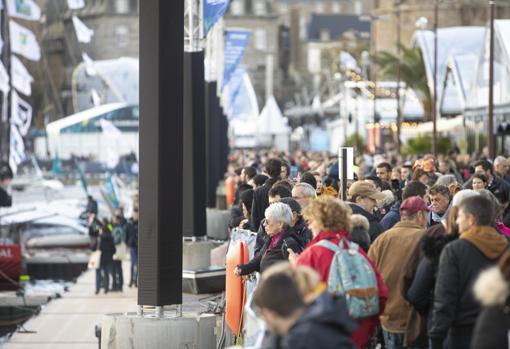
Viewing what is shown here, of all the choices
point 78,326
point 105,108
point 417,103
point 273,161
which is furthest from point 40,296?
point 417,103

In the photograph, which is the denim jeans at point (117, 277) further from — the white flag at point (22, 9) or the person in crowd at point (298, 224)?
the person in crowd at point (298, 224)

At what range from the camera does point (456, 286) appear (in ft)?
29.6

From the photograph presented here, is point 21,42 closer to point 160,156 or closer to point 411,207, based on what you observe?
point 160,156

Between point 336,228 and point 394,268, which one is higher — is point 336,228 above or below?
above

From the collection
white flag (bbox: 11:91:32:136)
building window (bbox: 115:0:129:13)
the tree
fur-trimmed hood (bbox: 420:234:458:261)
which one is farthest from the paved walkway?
building window (bbox: 115:0:129:13)

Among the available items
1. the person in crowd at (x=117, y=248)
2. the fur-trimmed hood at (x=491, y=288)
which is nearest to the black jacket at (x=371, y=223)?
the fur-trimmed hood at (x=491, y=288)

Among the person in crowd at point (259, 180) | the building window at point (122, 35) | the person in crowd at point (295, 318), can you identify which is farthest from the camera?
the building window at point (122, 35)

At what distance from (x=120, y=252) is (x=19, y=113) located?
7553 millimetres

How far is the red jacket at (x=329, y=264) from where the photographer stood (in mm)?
9172

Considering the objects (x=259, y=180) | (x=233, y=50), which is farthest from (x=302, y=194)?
(x=233, y=50)

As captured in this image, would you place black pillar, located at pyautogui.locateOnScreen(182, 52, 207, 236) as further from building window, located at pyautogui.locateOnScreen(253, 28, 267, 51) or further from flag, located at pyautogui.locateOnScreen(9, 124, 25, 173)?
building window, located at pyautogui.locateOnScreen(253, 28, 267, 51)

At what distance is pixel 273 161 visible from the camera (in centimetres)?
1872

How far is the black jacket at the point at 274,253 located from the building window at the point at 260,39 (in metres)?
182

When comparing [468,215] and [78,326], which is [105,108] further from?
[468,215]
